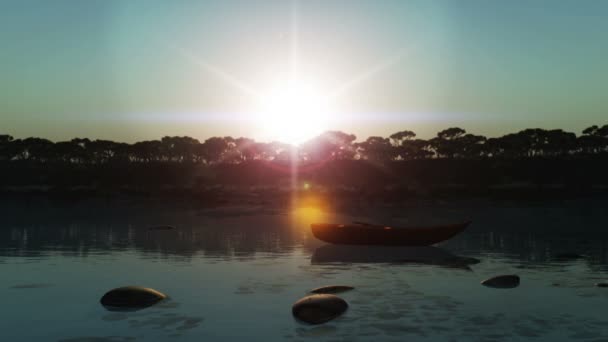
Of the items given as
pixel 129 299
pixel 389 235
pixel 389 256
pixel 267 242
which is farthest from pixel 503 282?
pixel 267 242

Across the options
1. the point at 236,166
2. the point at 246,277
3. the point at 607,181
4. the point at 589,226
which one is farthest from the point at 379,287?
the point at 236,166

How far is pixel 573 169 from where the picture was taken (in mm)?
134625

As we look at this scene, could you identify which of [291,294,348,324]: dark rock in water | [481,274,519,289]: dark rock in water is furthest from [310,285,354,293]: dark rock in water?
[481,274,519,289]: dark rock in water

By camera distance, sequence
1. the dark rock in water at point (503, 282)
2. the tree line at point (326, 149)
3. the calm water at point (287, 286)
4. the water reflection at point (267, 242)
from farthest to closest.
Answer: the tree line at point (326, 149)
the water reflection at point (267, 242)
the dark rock in water at point (503, 282)
the calm water at point (287, 286)

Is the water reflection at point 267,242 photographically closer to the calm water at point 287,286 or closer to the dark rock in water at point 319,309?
the calm water at point 287,286

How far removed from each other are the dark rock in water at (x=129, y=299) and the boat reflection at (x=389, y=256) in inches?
403

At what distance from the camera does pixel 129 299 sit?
611 inches

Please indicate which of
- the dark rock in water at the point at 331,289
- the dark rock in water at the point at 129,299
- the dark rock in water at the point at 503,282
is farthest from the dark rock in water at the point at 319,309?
the dark rock in water at the point at 503,282

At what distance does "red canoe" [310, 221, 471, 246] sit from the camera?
2956 centimetres

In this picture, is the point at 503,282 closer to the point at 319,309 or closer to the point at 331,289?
the point at 331,289

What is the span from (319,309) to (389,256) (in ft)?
42.9

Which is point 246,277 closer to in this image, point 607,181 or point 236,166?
point 607,181

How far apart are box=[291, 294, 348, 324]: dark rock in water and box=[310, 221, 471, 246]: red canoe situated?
15.0m

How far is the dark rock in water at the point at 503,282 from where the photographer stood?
18.5 meters
